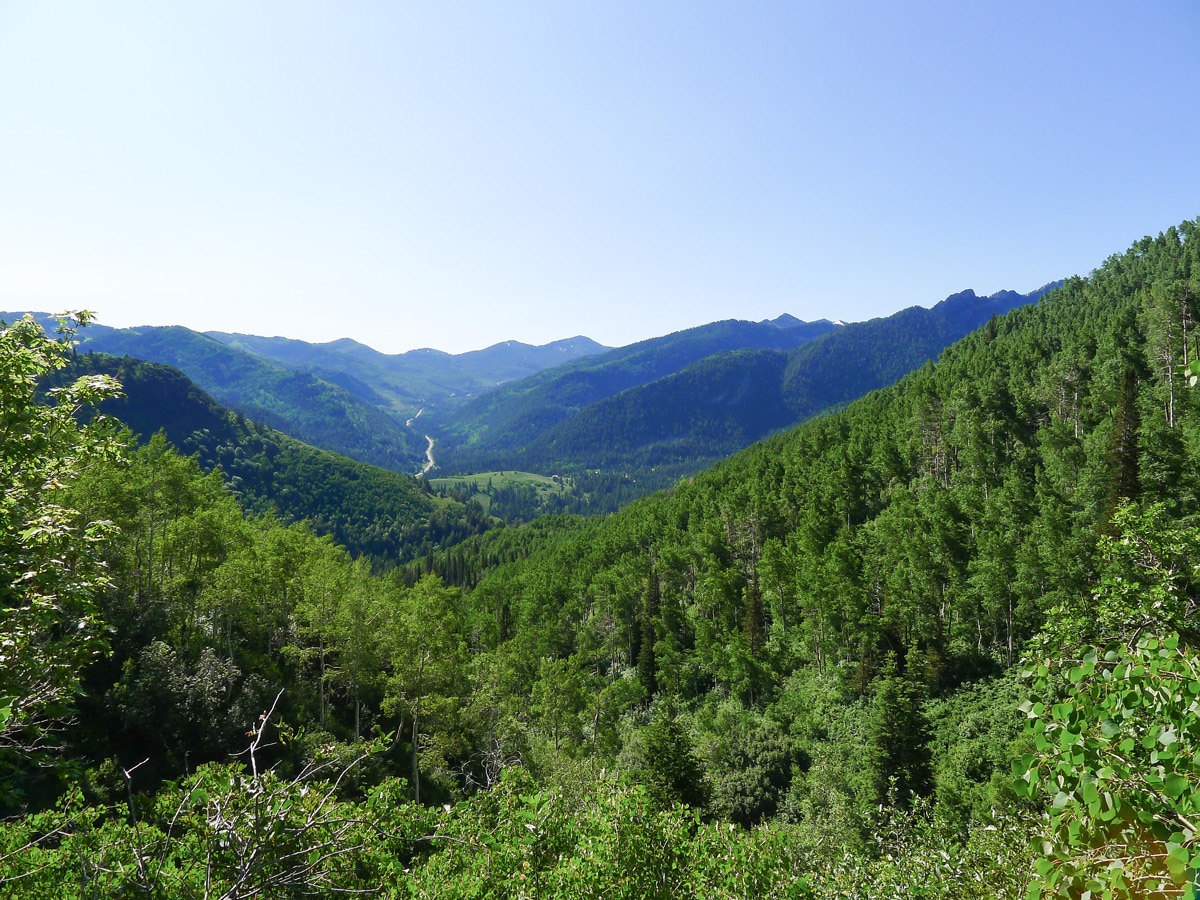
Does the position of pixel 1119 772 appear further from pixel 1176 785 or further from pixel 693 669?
pixel 693 669

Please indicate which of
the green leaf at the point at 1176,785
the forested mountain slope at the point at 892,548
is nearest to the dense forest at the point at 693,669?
the green leaf at the point at 1176,785

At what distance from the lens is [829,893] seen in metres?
13.0

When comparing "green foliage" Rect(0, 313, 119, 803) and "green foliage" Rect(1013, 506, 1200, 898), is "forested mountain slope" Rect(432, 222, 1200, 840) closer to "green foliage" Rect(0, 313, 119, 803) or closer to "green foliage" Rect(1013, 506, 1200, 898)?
"green foliage" Rect(1013, 506, 1200, 898)

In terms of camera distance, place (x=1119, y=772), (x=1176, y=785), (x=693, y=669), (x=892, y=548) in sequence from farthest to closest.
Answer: (x=693, y=669)
(x=892, y=548)
(x=1119, y=772)
(x=1176, y=785)

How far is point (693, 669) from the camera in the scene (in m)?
71.1

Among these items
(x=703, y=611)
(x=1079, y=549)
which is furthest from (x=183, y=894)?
(x=703, y=611)

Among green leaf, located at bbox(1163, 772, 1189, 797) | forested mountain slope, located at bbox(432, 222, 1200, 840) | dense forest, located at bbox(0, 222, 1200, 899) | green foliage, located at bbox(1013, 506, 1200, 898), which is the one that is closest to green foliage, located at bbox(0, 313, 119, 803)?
dense forest, located at bbox(0, 222, 1200, 899)

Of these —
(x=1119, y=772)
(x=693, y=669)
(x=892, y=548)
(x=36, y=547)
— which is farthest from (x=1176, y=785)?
(x=693, y=669)

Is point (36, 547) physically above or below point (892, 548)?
above

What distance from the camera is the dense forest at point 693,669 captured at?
6.61m

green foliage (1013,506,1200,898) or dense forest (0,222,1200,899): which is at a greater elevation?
green foliage (1013,506,1200,898)

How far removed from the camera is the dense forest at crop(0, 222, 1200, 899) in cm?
661

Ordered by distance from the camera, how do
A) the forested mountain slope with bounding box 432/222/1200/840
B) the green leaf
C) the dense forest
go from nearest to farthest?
the green leaf < the dense forest < the forested mountain slope with bounding box 432/222/1200/840

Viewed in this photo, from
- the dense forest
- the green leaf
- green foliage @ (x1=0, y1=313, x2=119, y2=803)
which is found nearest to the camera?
the green leaf
